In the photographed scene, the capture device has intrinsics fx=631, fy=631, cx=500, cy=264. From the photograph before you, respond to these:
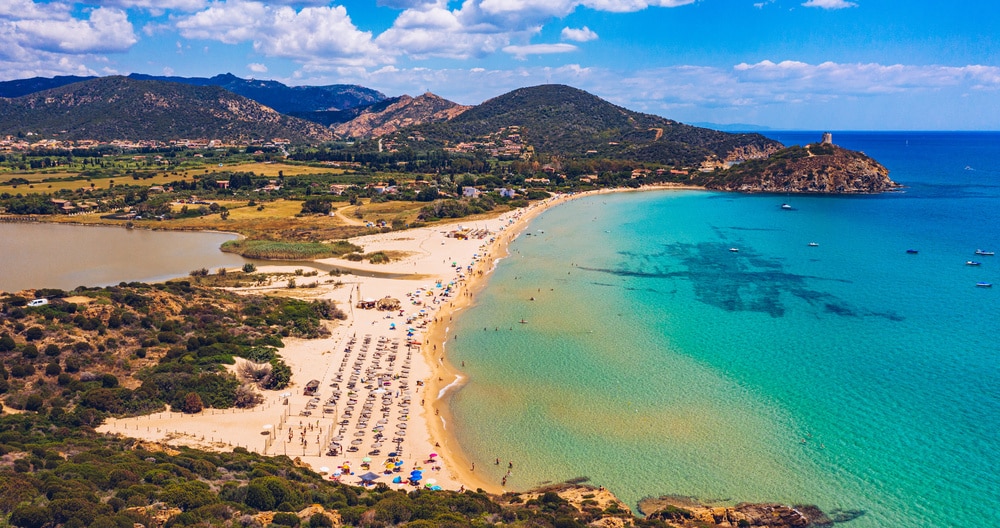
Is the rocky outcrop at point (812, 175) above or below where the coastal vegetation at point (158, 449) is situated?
above

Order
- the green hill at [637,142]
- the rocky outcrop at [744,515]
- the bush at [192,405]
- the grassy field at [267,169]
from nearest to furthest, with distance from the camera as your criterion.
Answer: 1. the rocky outcrop at [744,515]
2. the bush at [192,405]
3. the grassy field at [267,169]
4. the green hill at [637,142]

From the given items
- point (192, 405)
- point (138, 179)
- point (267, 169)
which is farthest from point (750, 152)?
point (192, 405)

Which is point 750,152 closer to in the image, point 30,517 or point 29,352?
point 29,352

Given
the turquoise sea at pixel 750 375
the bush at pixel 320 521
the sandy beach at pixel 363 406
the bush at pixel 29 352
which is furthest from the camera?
the bush at pixel 29 352

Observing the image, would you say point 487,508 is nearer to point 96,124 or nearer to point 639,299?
point 639,299

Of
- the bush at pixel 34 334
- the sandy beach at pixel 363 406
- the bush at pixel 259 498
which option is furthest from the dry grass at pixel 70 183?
the bush at pixel 259 498

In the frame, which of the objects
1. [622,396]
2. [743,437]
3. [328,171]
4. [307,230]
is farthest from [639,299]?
[328,171]

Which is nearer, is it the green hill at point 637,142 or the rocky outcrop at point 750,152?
the green hill at point 637,142

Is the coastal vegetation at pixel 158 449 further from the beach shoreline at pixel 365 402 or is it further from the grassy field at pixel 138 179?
the grassy field at pixel 138 179
